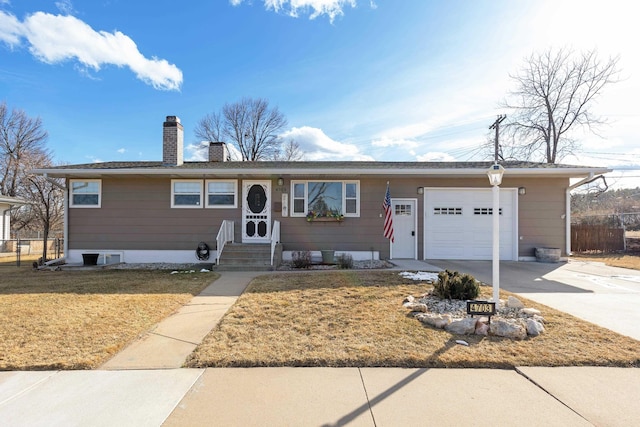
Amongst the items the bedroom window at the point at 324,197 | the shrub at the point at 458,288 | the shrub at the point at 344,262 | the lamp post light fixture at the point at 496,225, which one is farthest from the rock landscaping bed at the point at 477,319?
the bedroom window at the point at 324,197

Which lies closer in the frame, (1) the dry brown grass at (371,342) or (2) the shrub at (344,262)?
(1) the dry brown grass at (371,342)

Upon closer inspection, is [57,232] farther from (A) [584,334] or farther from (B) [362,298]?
(A) [584,334]

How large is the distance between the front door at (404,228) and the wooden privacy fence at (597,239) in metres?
9.81

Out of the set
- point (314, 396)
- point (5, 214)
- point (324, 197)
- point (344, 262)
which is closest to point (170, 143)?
point (324, 197)

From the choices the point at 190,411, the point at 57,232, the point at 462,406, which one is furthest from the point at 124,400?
the point at 57,232

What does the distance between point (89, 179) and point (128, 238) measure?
2.34 metres

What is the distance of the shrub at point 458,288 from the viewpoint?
495 centimetres

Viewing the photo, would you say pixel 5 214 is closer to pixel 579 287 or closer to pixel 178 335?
pixel 178 335

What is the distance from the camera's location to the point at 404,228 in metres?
10.4

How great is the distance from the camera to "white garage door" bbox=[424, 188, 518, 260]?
10336mm

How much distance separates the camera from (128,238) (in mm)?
10211

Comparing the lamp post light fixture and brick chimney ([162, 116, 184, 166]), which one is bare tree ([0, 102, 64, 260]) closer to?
brick chimney ([162, 116, 184, 166])

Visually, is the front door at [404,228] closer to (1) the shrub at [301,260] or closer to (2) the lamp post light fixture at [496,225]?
(1) the shrub at [301,260]

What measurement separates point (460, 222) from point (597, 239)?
9.09 m
